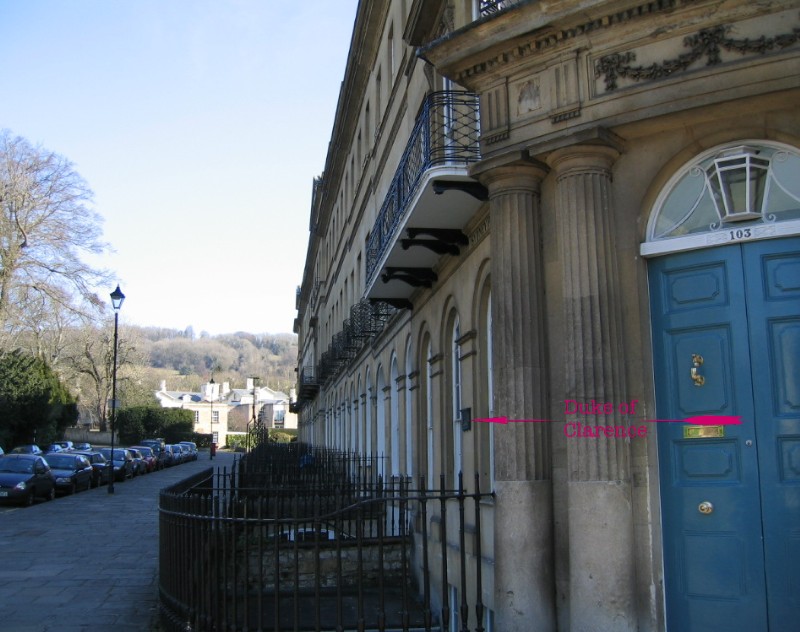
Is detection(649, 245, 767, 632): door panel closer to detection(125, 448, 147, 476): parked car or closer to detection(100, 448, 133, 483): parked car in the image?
detection(100, 448, 133, 483): parked car

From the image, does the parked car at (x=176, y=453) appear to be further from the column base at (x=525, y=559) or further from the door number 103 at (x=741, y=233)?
the door number 103 at (x=741, y=233)

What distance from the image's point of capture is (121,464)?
40.6 metres

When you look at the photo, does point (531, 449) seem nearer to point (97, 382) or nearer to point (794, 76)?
point (794, 76)

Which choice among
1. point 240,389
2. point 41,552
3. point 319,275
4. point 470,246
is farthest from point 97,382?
point 240,389

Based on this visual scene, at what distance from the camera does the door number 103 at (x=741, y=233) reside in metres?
7.15

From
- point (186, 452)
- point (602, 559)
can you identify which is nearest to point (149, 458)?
point (186, 452)

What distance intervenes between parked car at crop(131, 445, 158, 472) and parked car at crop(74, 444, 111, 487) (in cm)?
1078

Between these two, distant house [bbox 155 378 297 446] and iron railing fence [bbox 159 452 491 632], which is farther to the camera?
distant house [bbox 155 378 297 446]

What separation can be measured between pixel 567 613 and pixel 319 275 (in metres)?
39.1

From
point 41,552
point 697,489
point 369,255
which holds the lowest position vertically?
point 41,552

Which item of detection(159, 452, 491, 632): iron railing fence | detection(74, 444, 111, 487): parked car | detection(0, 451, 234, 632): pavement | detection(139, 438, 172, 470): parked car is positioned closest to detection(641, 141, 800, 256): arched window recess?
detection(159, 452, 491, 632): iron railing fence

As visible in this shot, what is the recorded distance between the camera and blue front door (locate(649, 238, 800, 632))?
674cm

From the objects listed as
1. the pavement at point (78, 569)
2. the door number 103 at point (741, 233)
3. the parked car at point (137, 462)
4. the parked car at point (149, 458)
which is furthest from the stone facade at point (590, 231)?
the parked car at point (149, 458)

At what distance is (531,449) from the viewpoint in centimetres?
777
